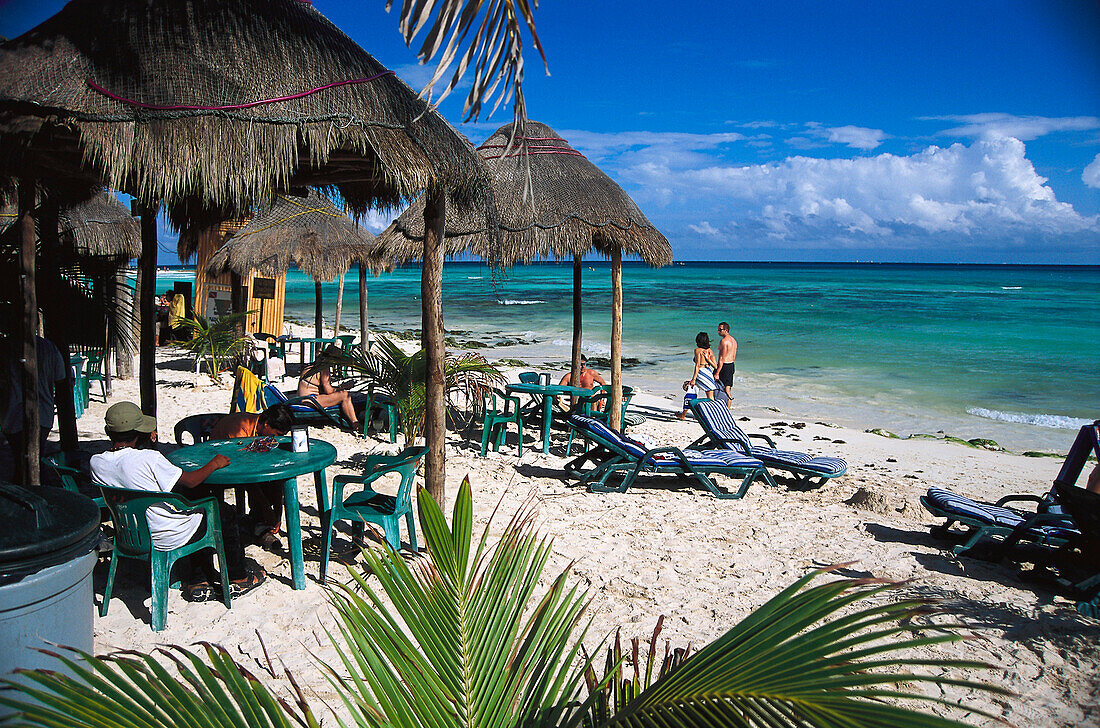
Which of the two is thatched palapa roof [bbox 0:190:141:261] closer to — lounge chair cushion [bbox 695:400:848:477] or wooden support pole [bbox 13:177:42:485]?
wooden support pole [bbox 13:177:42:485]

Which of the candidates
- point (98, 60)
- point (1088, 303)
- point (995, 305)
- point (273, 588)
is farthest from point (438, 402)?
point (1088, 303)

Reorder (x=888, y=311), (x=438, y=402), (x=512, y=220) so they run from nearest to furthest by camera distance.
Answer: (x=438, y=402) → (x=512, y=220) → (x=888, y=311)

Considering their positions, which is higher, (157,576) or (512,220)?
(512,220)

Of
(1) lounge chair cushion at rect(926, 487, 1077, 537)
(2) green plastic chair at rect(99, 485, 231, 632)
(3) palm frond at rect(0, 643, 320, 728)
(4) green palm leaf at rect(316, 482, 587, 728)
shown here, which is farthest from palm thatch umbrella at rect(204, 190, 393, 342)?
(3) palm frond at rect(0, 643, 320, 728)

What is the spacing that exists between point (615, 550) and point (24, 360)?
375 centimetres

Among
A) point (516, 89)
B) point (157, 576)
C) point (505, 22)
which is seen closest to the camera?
point (505, 22)

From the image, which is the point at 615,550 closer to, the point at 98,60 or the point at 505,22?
the point at 505,22

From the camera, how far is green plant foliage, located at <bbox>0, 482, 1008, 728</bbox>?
49.6 inches

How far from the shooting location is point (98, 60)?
3.53 meters

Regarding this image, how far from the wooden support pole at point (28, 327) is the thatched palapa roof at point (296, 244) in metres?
7.69

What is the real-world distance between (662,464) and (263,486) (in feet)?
10.8

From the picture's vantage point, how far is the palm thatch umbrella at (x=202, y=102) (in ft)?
11.0

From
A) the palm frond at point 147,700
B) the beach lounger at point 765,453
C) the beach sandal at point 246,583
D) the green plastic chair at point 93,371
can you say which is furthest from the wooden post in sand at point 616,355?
the palm frond at point 147,700

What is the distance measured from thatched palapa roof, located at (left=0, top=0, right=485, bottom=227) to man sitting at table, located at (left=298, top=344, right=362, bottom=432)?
386cm
